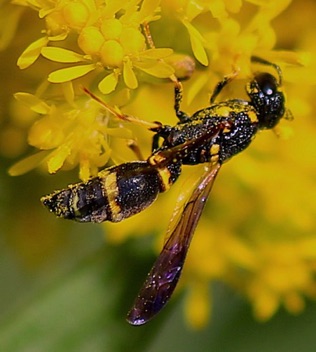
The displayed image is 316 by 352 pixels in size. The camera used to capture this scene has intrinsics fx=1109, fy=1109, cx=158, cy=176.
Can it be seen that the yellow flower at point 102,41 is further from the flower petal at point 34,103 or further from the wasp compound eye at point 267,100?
the wasp compound eye at point 267,100

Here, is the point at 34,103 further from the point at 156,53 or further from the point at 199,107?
the point at 199,107

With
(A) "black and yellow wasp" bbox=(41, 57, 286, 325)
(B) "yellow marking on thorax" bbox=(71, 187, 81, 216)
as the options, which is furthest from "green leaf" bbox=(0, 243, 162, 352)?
(B) "yellow marking on thorax" bbox=(71, 187, 81, 216)

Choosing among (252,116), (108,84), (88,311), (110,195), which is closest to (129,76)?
(108,84)

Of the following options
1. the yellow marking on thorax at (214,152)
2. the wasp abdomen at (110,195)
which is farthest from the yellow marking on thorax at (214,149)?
the wasp abdomen at (110,195)

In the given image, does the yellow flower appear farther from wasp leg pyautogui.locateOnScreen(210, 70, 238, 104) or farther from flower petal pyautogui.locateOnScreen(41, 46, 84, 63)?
wasp leg pyautogui.locateOnScreen(210, 70, 238, 104)

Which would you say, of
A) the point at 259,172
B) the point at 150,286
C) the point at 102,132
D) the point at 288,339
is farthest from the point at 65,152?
the point at 288,339
